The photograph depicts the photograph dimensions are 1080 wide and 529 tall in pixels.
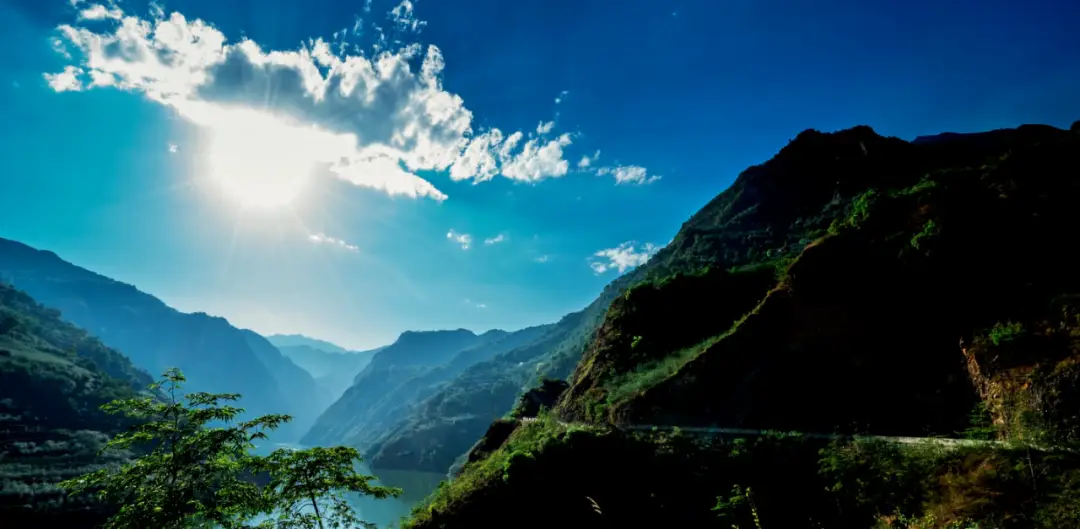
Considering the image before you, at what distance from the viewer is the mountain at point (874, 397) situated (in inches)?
438

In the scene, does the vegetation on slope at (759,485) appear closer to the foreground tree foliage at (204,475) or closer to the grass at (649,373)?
the grass at (649,373)

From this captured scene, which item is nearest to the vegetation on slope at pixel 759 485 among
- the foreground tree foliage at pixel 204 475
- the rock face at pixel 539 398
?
the foreground tree foliage at pixel 204 475

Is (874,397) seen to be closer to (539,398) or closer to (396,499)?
(539,398)

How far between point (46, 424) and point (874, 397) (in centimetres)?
14689

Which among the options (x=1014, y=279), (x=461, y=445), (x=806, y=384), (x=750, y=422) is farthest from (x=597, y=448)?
(x=461, y=445)

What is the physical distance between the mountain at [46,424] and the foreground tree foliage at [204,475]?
2820 inches

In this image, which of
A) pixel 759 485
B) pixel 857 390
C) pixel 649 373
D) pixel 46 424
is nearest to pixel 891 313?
pixel 857 390

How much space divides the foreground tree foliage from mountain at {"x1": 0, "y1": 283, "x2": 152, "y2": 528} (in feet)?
235

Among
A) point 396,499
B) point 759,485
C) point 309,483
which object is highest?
point 309,483

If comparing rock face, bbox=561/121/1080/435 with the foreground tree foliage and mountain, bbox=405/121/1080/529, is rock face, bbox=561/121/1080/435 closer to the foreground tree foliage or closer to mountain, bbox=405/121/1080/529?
mountain, bbox=405/121/1080/529

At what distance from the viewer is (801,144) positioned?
224 ft

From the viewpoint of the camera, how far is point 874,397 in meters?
16.1

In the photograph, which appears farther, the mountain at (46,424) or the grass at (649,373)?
the mountain at (46,424)

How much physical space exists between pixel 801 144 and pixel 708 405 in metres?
62.6
